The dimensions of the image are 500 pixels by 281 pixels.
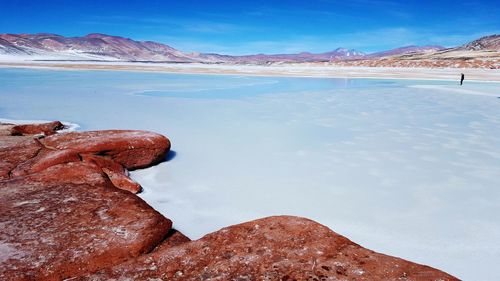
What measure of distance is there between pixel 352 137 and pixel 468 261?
12.2 feet

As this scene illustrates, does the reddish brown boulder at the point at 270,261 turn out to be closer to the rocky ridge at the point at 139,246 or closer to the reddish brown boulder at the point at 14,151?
the rocky ridge at the point at 139,246

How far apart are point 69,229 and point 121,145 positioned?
7.00ft

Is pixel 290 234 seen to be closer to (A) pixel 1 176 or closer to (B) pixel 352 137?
(A) pixel 1 176

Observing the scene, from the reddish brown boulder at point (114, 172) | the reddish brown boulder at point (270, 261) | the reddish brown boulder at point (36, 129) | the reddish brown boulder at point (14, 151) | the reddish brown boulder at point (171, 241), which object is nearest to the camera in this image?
the reddish brown boulder at point (270, 261)

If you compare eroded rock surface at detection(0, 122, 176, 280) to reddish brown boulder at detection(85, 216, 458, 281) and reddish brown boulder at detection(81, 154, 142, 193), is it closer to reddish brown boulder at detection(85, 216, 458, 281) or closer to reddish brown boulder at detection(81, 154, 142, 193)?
reddish brown boulder at detection(81, 154, 142, 193)

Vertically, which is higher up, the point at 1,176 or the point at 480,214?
the point at 1,176

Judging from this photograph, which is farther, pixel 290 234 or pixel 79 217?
pixel 79 217

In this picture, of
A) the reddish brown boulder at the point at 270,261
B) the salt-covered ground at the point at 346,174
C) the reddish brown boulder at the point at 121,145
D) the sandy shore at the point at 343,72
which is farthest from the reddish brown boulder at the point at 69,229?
the sandy shore at the point at 343,72

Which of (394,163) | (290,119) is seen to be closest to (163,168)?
(394,163)

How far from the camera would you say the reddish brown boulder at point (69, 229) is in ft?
6.73

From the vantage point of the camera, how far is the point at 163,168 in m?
4.74

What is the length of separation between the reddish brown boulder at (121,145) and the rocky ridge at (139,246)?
3.60 ft

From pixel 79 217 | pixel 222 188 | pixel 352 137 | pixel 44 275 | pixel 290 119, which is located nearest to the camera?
pixel 44 275

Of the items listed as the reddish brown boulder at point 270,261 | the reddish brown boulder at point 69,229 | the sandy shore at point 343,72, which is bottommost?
the sandy shore at point 343,72
